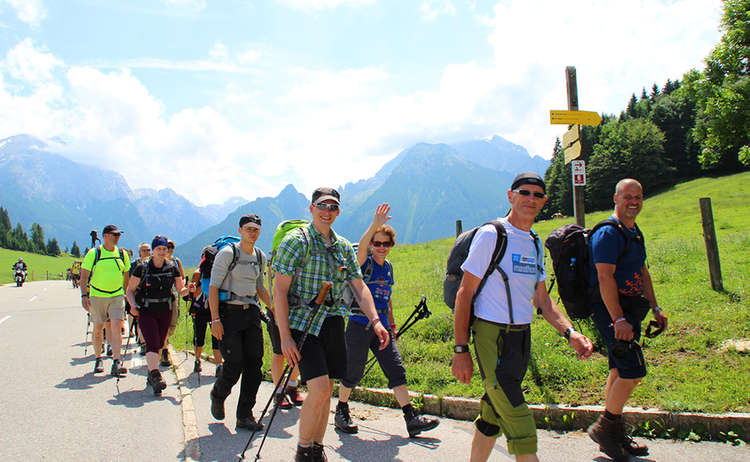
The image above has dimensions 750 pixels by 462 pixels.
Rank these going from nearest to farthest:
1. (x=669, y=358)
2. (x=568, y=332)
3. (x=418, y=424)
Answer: (x=568, y=332) < (x=418, y=424) < (x=669, y=358)

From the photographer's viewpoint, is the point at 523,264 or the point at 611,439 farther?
the point at 611,439

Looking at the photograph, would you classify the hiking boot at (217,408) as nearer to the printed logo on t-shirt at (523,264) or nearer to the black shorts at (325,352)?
the black shorts at (325,352)

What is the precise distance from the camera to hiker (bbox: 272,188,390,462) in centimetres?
362

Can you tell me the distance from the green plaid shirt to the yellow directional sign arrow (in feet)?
13.5

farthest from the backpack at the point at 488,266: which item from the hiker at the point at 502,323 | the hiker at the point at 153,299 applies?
the hiker at the point at 153,299

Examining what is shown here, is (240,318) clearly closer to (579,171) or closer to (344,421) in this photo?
(344,421)

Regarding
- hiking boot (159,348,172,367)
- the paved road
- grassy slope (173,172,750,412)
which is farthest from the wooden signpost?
hiking boot (159,348,172,367)

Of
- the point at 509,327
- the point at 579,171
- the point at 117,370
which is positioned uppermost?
the point at 579,171

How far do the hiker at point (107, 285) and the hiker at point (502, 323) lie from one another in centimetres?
662

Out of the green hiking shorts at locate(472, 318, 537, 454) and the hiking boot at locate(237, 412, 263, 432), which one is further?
the hiking boot at locate(237, 412, 263, 432)

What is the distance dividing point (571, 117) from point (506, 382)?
491cm

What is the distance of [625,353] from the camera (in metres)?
3.94

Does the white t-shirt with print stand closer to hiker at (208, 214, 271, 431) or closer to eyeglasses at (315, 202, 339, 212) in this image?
eyeglasses at (315, 202, 339, 212)

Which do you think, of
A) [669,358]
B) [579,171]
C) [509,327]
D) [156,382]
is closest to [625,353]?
[509,327]
